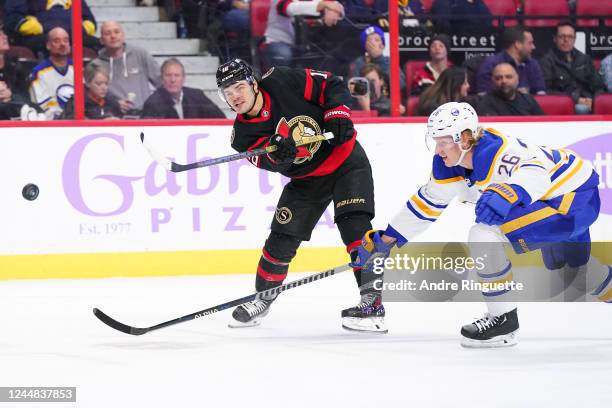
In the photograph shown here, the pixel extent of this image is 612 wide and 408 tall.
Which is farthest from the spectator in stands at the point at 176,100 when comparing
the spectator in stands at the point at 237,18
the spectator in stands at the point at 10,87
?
the spectator in stands at the point at 10,87

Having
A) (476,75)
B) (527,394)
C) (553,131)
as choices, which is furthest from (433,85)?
(527,394)

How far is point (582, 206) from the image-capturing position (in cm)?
355

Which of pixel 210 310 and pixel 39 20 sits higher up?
pixel 39 20

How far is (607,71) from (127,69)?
114 inches

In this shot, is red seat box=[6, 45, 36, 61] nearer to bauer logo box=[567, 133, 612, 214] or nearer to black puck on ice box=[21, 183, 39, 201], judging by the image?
black puck on ice box=[21, 183, 39, 201]

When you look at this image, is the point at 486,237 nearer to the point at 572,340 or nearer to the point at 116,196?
the point at 572,340

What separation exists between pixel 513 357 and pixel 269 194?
252 cm

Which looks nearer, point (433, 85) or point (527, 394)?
point (527, 394)

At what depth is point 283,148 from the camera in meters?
3.71

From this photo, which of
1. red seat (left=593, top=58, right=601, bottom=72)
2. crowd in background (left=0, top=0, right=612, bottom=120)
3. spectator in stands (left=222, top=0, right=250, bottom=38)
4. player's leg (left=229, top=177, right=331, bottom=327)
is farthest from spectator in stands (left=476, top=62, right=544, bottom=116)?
player's leg (left=229, top=177, right=331, bottom=327)

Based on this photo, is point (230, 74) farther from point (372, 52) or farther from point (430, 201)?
point (372, 52)

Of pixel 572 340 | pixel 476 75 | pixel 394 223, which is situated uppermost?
pixel 476 75

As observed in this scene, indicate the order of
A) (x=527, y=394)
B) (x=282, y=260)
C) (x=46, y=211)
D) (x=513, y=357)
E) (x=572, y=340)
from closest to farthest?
1. (x=527, y=394)
2. (x=513, y=357)
3. (x=572, y=340)
4. (x=282, y=260)
5. (x=46, y=211)

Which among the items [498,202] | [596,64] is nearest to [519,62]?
[596,64]
